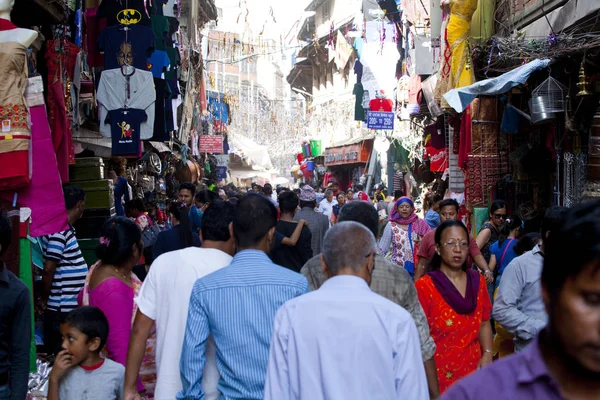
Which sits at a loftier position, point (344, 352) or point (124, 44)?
point (124, 44)

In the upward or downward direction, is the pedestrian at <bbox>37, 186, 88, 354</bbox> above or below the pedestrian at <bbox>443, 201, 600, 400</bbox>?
below

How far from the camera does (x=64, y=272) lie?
6.05m

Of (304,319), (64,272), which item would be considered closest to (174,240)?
(64,272)

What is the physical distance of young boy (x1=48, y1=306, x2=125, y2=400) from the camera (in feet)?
13.0

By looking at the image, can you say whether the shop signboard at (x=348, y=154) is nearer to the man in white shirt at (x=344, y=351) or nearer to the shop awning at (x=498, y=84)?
the shop awning at (x=498, y=84)

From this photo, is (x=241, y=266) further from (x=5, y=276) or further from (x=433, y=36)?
(x=433, y=36)

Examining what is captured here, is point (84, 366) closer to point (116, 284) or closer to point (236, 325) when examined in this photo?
point (116, 284)

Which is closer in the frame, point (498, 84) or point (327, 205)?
point (498, 84)

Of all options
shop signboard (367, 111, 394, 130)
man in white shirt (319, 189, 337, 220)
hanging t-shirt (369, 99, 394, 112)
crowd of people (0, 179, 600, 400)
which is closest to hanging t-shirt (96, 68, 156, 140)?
crowd of people (0, 179, 600, 400)

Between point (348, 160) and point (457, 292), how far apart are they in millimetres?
29127

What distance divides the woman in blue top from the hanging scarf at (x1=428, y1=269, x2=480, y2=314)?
2078 mm

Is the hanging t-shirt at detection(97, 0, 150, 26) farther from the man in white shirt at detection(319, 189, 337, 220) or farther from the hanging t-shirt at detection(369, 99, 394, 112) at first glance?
the hanging t-shirt at detection(369, 99, 394, 112)

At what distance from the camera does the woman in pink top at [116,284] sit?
4.36m

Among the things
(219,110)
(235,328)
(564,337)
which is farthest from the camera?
(219,110)
